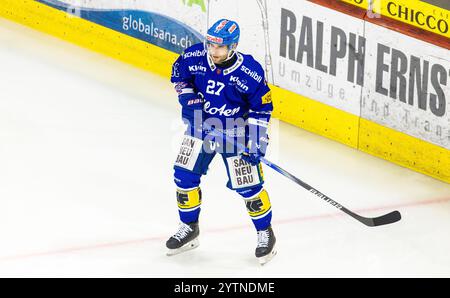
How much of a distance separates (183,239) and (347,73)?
232 centimetres

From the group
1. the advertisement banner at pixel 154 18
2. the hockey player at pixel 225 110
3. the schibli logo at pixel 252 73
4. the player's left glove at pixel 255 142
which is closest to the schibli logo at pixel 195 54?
the hockey player at pixel 225 110

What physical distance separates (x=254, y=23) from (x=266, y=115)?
2.73 meters

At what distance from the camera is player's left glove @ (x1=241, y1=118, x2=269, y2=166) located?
767 cm

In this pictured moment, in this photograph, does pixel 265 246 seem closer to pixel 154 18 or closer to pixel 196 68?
pixel 196 68

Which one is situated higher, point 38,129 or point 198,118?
point 198,118

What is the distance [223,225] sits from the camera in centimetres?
861

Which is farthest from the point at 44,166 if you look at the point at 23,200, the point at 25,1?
the point at 25,1

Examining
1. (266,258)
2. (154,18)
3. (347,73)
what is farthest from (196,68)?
(154,18)

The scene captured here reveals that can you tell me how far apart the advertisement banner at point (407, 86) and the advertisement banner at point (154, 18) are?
166 cm

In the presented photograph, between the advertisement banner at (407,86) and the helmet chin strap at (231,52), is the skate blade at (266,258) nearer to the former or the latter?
the helmet chin strap at (231,52)

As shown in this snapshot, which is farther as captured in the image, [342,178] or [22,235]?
[342,178]

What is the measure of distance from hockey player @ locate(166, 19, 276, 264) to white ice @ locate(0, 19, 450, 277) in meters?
0.49

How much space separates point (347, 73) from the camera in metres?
9.84

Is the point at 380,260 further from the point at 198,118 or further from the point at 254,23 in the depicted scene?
the point at 254,23
